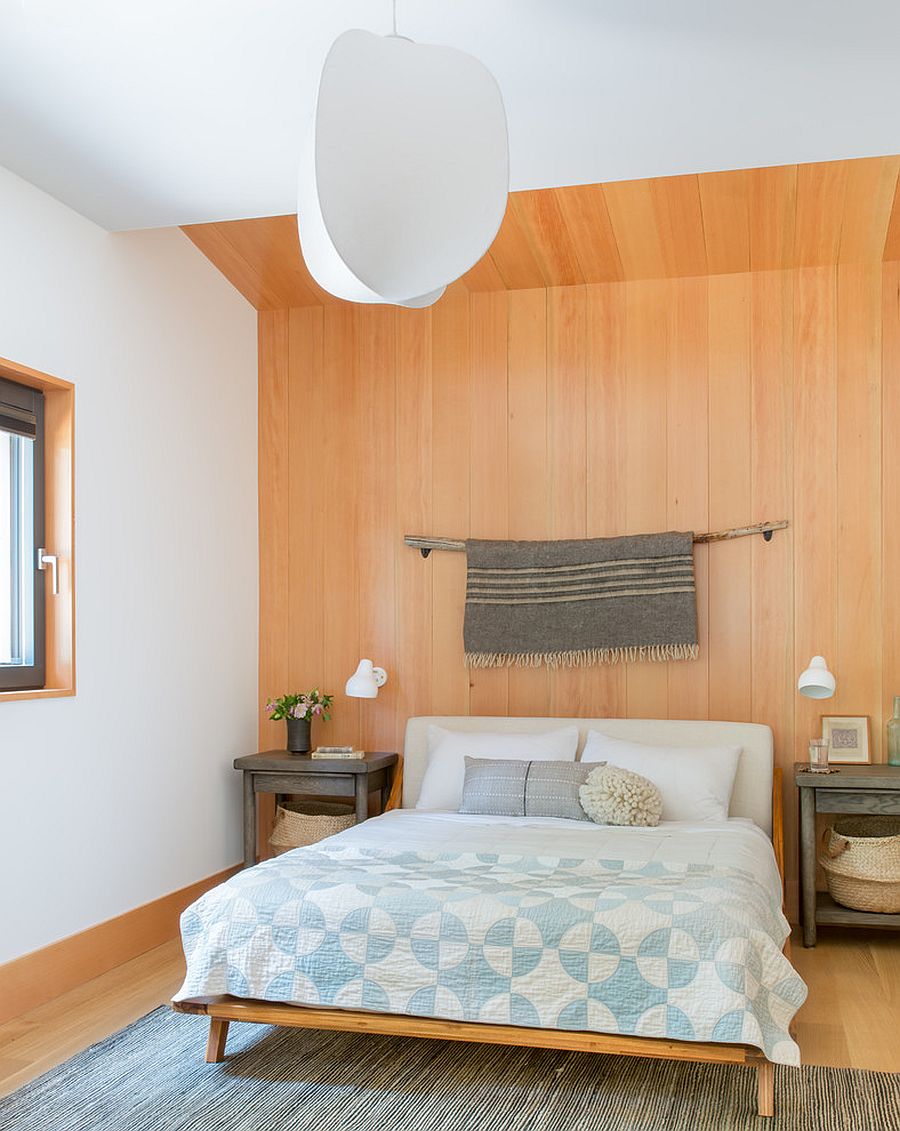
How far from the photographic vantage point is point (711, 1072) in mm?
2922

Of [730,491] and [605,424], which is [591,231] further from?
[730,491]

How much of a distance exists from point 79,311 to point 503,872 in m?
2.31

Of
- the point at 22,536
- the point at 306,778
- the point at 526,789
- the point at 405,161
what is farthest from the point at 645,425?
the point at 405,161

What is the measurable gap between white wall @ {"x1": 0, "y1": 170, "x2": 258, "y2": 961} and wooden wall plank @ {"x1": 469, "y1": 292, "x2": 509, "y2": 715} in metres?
1.01

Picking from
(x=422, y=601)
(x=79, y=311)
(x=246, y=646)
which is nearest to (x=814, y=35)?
(x=79, y=311)

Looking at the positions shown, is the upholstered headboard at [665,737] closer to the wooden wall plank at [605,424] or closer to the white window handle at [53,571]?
the wooden wall plank at [605,424]

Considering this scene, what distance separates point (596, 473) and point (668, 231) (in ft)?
3.28

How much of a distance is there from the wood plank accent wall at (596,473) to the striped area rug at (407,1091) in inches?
68.5

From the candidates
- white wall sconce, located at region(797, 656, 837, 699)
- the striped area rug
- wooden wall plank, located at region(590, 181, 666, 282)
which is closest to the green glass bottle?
white wall sconce, located at region(797, 656, 837, 699)

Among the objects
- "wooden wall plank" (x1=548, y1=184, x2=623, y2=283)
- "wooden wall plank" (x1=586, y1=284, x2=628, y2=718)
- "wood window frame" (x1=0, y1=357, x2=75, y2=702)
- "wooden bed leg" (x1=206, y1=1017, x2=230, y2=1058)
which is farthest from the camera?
"wooden wall plank" (x1=586, y1=284, x2=628, y2=718)

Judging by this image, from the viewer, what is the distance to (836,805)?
4.05m

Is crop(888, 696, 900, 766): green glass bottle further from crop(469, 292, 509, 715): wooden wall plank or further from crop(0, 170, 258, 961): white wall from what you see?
crop(0, 170, 258, 961): white wall

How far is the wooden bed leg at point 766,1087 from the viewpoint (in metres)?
2.61

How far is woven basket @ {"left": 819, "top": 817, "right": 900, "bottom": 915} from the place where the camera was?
13.1 ft
